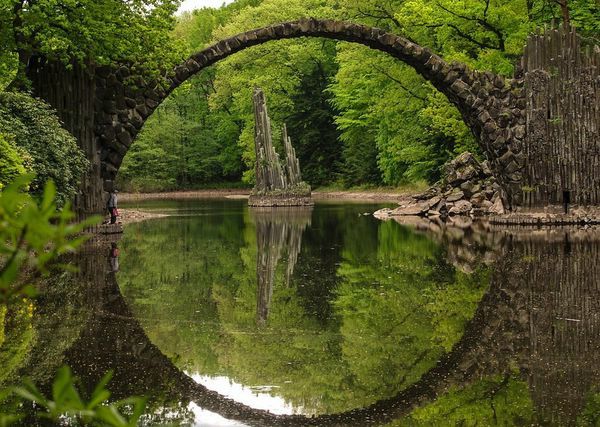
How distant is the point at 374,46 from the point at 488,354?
15.8 meters

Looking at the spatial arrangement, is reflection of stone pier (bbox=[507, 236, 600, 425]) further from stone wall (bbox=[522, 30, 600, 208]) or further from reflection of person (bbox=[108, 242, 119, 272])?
reflection of person (bbox=[108, 242, 119, 272])

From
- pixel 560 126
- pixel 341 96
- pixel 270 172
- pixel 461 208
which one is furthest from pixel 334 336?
pixel 341 96

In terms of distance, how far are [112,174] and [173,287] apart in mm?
8362

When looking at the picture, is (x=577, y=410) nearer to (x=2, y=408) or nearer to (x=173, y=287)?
(x=2, y=408)

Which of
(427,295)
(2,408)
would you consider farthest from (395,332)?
(2,408)

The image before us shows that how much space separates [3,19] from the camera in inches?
693

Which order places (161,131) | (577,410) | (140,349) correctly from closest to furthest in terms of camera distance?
1. (577,410)
2. (140,349)
3. (161,131)

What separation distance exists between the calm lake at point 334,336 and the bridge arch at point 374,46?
477cm

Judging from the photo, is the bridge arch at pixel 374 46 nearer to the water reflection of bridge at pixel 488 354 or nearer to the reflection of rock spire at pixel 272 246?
the reflection of rock spire at pixel 272 246

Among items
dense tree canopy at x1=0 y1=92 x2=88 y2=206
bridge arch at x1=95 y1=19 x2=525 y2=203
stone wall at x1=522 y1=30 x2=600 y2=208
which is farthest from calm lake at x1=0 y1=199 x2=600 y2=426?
stone wall at x1=522 y1=30 x2=600 y2=208

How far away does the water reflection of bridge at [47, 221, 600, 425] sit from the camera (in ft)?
19.0

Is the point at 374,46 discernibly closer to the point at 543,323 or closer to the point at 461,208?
the point at 461,208

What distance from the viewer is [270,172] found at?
37.8 meters

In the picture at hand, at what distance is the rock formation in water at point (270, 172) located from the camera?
37.7m
